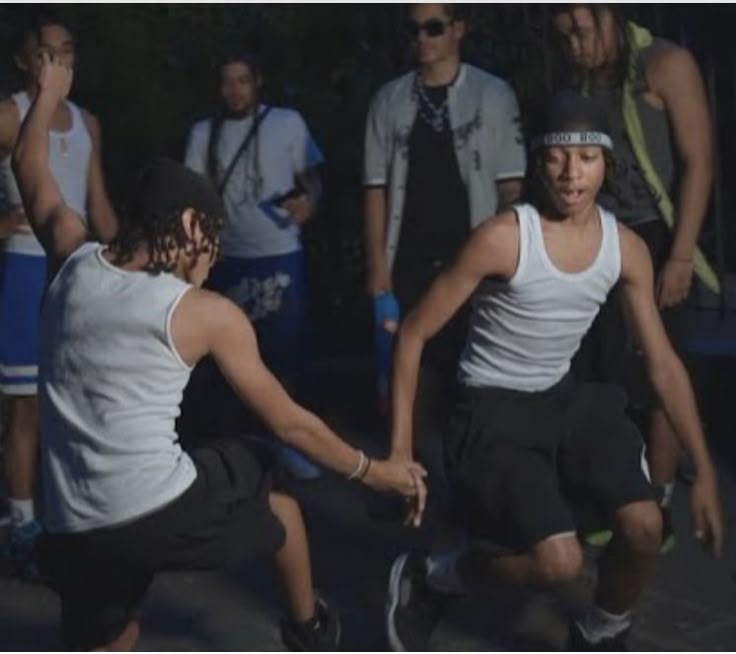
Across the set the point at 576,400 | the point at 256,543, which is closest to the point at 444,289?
the point at 576,400

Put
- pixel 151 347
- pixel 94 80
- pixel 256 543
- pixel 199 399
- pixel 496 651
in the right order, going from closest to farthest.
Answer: pixel 151 347
pixel 256 543
pixel 496 651
pixel 199 399
pixel 94 80

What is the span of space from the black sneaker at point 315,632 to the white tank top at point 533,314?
0.73 m

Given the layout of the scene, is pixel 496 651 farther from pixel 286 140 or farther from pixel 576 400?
pixel 286 140

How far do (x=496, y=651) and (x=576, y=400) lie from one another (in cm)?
75

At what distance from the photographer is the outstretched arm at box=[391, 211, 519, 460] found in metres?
5.26

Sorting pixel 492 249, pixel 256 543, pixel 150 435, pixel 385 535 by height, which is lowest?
pixel 385 535

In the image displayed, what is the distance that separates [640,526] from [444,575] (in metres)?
0.63

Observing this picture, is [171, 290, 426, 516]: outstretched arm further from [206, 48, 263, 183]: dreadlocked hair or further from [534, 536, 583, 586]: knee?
[206, 48, 263, 183]: dreadlocked hair

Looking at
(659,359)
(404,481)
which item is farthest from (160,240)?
(659,359)

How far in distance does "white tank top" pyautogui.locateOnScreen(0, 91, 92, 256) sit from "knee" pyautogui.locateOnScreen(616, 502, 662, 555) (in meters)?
2.28

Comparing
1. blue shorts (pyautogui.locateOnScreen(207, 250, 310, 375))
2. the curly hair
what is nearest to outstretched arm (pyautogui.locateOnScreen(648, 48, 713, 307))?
the curly hair

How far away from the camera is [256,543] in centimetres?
497

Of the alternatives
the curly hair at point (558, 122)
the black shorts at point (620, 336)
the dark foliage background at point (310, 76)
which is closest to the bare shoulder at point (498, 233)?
the curly hair at point (558, 122)

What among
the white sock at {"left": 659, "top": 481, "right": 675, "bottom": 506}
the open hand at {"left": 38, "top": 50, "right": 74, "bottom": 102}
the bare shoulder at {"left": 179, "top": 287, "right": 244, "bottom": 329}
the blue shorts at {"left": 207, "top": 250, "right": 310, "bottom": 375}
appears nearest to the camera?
the bare shoulder at {"left": 179, "top": 287, "right": 244, "bottom": 329}
